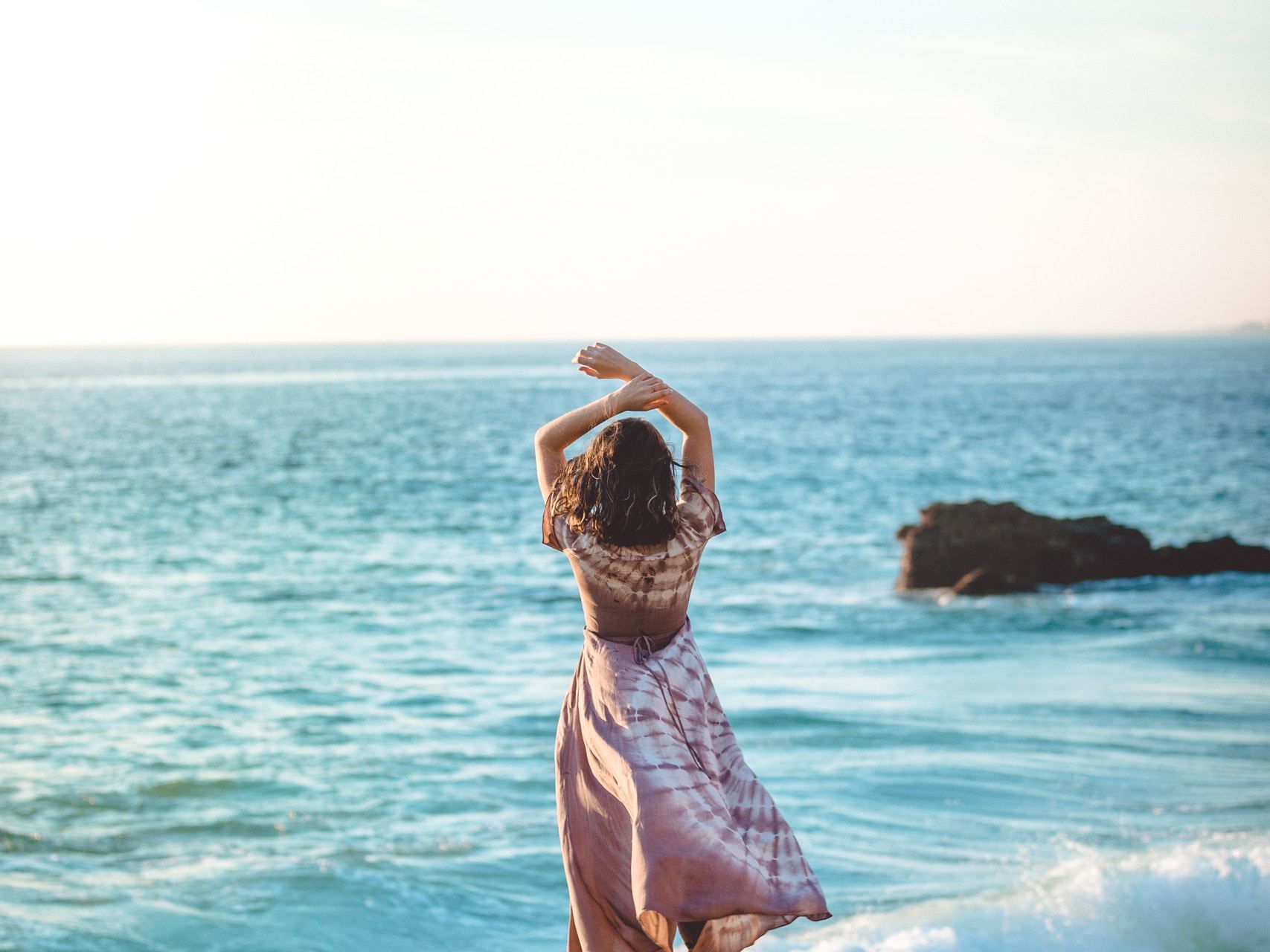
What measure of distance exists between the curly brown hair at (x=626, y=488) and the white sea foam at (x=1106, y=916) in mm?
3374

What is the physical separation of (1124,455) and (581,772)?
3851cm

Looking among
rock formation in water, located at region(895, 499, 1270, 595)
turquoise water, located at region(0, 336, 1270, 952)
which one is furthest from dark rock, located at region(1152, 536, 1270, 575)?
turquoise water, located at region(0, 336, 1270, 952)

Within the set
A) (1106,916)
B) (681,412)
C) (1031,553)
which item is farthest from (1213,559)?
(681,412)

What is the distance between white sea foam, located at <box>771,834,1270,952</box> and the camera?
6223mm

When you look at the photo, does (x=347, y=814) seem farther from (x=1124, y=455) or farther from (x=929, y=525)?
(x=1124, y=455)

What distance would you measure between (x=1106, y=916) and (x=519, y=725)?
5.91m

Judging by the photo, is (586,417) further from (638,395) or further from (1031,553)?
(1031,553)

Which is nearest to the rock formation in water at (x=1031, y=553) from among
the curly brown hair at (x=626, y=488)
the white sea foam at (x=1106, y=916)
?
the white sea foam at (x=1106, y=916)

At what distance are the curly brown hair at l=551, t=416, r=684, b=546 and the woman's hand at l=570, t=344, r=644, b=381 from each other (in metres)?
0.33

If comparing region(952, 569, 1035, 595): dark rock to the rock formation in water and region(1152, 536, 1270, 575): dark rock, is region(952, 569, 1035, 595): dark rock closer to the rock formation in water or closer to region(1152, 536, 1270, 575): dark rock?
the rock formation in water

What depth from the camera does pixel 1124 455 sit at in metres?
39.3

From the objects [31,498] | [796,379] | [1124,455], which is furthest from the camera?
[796,379]

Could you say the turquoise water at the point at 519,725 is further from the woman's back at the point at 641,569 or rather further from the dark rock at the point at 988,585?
the woman's back at the point at 641,569

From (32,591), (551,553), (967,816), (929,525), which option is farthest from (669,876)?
(551,553)
